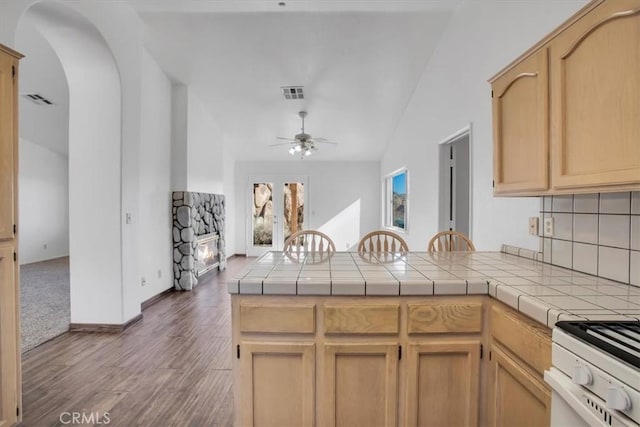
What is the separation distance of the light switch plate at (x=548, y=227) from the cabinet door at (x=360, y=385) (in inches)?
48.6

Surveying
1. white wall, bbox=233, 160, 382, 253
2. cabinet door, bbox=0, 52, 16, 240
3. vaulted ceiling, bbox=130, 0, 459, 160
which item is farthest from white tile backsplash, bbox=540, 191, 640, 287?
white wall, bbox=233, 160, 382, 253

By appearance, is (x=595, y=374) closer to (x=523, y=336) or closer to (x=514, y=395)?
(x=523, y=336)

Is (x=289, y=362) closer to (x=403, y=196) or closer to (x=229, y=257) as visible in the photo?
(x=403, y=196)

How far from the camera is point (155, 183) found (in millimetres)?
3912

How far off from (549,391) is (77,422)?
7.75 feet

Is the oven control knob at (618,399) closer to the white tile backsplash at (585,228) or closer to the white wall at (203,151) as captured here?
the white tile backsplash at (585,228)

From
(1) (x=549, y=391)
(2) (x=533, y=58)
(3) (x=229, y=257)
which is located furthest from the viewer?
(3) (x=229, y=257)

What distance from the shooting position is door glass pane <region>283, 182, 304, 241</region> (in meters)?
7.70

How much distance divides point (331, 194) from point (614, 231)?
6.37m

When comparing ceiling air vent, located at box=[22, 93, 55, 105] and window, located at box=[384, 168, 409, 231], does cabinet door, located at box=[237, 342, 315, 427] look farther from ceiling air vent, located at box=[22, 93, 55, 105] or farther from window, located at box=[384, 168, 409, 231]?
ceiling air vent, located at box=[22, 93, 55, 105]

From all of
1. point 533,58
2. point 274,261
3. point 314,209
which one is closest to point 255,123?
point 314,209

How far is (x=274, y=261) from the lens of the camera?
182 cm

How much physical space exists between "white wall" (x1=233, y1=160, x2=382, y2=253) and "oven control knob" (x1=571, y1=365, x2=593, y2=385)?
22.4ft

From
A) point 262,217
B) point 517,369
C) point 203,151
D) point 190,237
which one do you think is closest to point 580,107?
point 517,369
